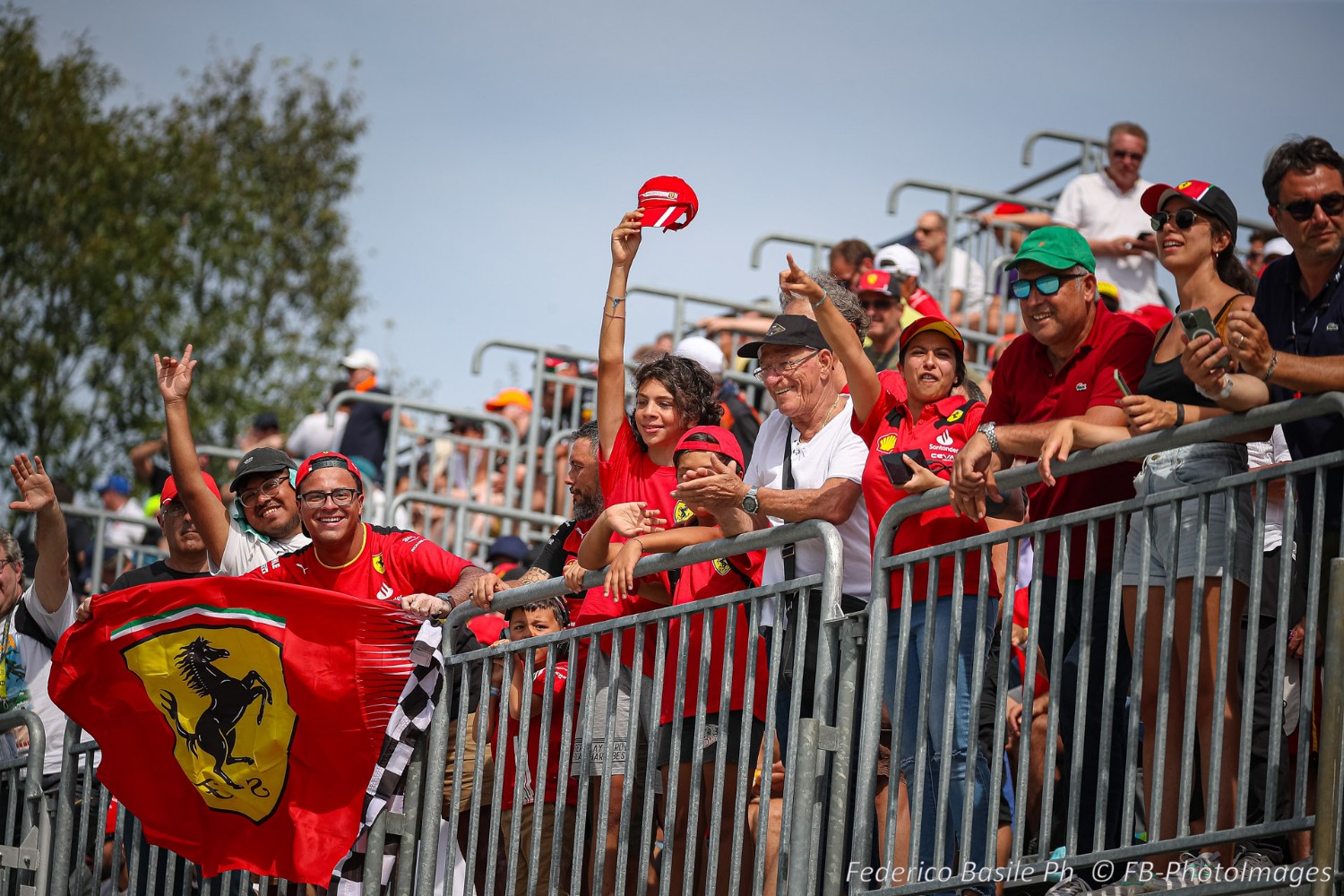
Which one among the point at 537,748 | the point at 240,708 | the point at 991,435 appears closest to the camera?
the point at 991,435

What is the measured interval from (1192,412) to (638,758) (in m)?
2.39

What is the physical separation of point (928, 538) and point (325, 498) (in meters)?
2.86

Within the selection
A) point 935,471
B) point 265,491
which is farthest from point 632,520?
point 265,491

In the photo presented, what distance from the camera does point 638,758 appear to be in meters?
5.67

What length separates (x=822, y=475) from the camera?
5.71 metres

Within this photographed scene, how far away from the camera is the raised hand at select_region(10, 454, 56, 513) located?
7465 mm

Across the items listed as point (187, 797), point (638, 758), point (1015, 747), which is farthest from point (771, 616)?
point (187, 797)

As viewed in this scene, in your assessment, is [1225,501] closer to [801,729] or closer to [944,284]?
[801,729]

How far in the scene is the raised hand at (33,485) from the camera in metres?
7.46

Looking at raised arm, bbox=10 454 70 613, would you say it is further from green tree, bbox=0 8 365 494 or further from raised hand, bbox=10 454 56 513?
green tree, bbox=0 8 365 494

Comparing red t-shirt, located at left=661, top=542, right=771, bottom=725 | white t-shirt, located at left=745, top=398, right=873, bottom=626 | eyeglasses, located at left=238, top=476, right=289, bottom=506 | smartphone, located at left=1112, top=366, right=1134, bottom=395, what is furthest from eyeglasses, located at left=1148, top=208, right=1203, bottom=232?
eyeglasses, located at left=238, top=476, right=289, bottom=506

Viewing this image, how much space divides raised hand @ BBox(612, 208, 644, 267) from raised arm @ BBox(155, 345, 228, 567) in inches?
84.2

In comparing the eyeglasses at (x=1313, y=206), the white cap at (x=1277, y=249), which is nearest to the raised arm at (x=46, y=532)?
the eyeglasses at (x=1313, y=206)

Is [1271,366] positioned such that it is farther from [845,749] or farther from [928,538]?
[845,749]
